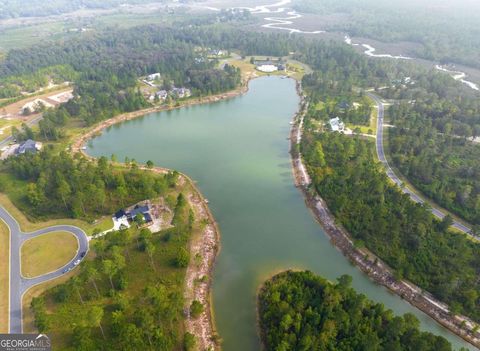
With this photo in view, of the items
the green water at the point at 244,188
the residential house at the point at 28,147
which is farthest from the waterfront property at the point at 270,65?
the residential house at the point at 28,147

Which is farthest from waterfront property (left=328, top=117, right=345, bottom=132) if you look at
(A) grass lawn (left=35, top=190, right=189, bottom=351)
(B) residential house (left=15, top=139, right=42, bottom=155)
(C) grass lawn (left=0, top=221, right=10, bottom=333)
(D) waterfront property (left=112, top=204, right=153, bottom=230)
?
(C) grass lawn (left=0, top=221, right=10, bottom=333)

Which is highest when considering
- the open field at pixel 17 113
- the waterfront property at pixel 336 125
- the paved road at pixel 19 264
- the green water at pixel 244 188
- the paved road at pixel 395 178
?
the waterfront property at pixel 336 125

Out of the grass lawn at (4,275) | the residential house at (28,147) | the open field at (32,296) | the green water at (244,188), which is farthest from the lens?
the residential house at (28,147)

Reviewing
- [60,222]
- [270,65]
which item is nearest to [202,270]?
[60,222]

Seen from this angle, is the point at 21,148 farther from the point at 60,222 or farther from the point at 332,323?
the point at 332,323

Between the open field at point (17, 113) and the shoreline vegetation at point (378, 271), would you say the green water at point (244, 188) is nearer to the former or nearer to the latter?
the shoreline vegetation at point (378, 271)

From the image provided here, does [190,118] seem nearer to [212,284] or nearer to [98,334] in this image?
[212,284]
